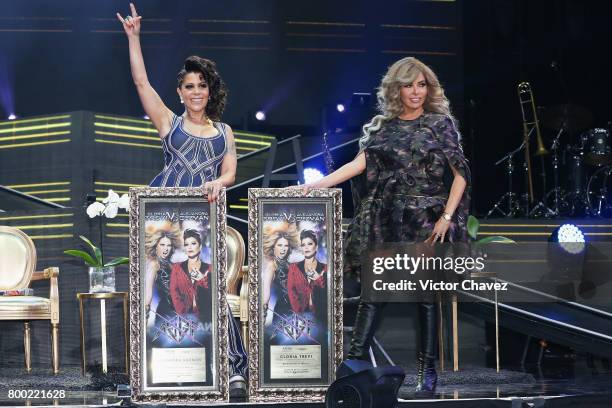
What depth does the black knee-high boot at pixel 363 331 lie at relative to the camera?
410 cm

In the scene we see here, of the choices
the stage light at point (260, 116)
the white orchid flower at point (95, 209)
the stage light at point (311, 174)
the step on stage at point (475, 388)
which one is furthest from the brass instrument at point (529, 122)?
the white orchid flower at point (95, 209)

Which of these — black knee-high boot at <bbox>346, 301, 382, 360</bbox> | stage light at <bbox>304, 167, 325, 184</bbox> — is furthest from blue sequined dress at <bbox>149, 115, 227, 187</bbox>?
stage light at <bbox>304, 167, 325, 184</bbox>

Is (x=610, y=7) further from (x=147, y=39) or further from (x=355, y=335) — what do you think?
(x=355, y=335)

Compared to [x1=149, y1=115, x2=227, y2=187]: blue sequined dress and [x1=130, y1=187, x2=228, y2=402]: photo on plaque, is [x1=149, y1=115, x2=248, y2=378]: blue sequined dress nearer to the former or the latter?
[x1=149, y1=115, x2=227, y2=187]: blue sequined dress

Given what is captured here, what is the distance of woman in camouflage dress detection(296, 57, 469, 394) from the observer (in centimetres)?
420

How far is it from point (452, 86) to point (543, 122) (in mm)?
1033

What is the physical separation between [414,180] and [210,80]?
3.26ft

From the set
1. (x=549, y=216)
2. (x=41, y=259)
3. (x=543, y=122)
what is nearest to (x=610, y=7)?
(x=543, y=122)

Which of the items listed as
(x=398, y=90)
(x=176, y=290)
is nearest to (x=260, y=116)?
(x=398, y=90)

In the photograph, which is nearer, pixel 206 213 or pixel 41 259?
pixel 206 213

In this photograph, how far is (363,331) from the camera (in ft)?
13.5

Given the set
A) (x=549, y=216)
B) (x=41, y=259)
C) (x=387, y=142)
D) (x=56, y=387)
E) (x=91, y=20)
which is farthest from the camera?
(x=91, y=20)

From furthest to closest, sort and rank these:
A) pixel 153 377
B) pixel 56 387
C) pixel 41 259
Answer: pixel 41 259
pixel 56 387
pixel 153 377

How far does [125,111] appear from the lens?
1041cm
